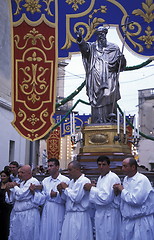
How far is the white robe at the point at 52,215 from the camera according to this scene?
5148 mm

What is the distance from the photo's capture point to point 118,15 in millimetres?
7543

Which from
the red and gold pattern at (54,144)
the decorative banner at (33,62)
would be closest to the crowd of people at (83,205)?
the decorative banner at (33,62)

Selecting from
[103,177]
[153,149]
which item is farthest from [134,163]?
[153,149]

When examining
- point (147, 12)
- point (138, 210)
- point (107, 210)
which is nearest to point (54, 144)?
point (147, 12)

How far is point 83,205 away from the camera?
475 centimetres

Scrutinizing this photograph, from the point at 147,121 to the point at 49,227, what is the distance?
1851 centimetres

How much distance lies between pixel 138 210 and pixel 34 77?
399cm

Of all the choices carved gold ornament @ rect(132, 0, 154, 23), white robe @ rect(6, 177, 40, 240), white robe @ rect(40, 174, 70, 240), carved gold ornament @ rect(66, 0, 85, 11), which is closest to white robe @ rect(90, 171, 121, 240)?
white robe @ rect(40, 174, 70, 240)

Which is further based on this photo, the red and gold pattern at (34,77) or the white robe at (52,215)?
the red and gold pattern at (34,77)

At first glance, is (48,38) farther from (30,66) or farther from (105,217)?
(105,217)

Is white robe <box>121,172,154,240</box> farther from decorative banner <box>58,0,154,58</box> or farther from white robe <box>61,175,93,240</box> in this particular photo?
decorative banner <box>58,0,154,58</box>

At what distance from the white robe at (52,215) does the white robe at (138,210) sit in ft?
3.52

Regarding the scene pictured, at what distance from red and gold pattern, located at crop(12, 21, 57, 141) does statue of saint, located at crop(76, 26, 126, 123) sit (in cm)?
90

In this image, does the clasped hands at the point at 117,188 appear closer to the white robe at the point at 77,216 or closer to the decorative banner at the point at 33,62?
the white robe at the point at 77,216
